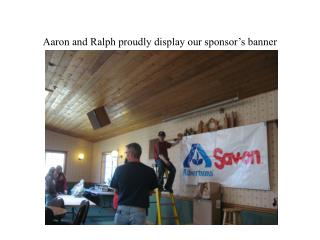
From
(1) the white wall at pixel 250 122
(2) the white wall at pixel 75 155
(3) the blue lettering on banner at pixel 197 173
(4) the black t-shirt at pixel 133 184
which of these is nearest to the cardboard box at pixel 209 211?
(1) the white wall at pixel 250 122

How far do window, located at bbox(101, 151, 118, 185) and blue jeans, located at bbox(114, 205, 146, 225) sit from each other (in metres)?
4.40

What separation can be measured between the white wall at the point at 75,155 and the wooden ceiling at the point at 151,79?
179 cm

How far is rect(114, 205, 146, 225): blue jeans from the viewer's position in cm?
232

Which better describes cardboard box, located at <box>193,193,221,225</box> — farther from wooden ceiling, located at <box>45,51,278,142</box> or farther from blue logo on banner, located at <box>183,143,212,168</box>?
wooden ceiling, located at <box>45,51,278,142</box>

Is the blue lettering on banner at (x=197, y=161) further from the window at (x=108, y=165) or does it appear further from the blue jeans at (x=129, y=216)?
the window at (x=108, y=165)

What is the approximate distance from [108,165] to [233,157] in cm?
424

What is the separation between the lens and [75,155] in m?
7.31

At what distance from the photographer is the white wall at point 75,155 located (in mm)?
6578

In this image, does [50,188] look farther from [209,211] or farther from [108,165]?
[108,165]

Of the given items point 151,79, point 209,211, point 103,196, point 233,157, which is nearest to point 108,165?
point 103,196
